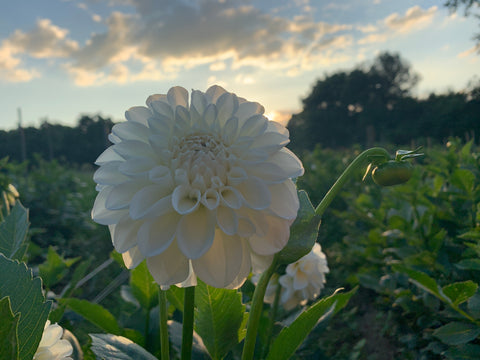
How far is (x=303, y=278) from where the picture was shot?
1.14 m

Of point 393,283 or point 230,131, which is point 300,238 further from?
point 393,283

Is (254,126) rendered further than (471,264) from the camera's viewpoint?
No

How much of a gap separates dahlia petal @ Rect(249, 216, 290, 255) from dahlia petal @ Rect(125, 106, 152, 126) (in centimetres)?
20

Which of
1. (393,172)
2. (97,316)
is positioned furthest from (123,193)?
(97,316)

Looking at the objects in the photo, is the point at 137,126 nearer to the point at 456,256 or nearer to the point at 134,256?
the point at 134,256

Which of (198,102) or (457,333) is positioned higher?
(198,102)

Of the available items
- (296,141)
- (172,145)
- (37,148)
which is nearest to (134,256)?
(172,145)

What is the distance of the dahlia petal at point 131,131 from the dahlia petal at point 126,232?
0.10 metres

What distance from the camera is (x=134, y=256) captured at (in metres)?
0.45

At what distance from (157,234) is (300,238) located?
187mm

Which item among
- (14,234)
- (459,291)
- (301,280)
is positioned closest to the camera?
(14,234)

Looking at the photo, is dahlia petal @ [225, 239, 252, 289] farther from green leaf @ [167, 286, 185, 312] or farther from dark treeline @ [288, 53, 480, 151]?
dark treeline @ [288, 53, 480, 151]

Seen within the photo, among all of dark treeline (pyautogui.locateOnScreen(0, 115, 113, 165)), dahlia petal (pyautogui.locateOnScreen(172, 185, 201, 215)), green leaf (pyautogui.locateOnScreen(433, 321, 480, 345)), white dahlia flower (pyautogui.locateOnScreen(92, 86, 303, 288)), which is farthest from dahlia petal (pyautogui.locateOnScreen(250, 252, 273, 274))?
dark treeline (pyautogui.locateOnScreen(0, 115, 113, 165))

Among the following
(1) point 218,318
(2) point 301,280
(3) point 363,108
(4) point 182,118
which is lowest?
(2) point 301,280
